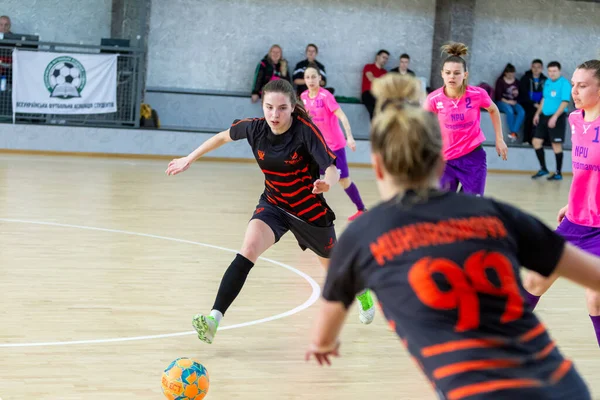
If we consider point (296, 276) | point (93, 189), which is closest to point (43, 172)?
point (93, 189)

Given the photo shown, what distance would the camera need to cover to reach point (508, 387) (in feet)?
5.27

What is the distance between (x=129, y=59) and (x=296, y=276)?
8.16 m

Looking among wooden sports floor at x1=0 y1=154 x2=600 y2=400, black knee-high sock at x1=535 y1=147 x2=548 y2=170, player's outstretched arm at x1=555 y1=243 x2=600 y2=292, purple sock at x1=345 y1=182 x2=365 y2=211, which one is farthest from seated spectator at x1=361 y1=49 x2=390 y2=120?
player's outstretched arm at x1=555 y1=243 x2=600 y2=292

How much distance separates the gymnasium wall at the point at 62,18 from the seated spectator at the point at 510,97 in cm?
696

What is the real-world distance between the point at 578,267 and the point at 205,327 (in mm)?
2408

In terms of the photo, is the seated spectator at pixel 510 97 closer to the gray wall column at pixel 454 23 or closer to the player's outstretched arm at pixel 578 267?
the gray wall column at pixel 454 23

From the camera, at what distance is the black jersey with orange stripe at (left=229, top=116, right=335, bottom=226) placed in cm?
428

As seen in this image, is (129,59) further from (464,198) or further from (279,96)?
(464,198)

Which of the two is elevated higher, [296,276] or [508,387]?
[508,387]

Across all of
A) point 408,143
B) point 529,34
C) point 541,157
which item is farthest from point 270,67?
point 408,143

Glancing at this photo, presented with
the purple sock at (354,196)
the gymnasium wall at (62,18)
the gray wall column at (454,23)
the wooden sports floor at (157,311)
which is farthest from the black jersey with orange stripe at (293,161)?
the gray wall column at (454,23)

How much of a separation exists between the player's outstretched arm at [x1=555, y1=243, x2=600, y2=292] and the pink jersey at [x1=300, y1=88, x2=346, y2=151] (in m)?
6.83

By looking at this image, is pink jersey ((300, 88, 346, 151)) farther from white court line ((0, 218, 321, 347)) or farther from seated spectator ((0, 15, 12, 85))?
seated spectator ((0, 15, 12, 85))

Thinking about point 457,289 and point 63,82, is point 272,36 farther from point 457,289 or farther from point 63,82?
point 457,289
